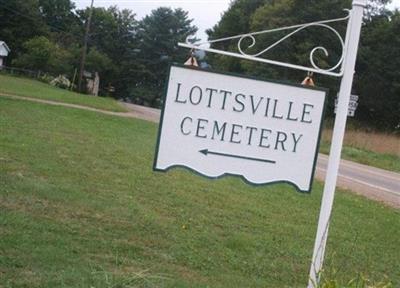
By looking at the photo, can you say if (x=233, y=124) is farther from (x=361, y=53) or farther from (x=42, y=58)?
(x=42, y=58)

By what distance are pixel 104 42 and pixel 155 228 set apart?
74345mm

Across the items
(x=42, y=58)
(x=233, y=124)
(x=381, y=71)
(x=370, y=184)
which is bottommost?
(x=370, y=184)

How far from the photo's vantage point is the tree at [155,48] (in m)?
75.3

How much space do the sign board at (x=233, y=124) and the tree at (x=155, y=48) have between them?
71.2 meters

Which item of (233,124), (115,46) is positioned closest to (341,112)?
(233,124)

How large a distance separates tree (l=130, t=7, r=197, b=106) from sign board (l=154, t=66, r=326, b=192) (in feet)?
234

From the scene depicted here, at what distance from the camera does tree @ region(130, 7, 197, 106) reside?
7531 cm

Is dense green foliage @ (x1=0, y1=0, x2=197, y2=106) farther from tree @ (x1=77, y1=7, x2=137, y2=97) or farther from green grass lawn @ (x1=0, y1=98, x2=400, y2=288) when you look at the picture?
green grass lawn @ (x1=0, y1=98, x2=400, y2=288)

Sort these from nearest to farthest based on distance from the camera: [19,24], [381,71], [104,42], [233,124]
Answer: [233,124] → [381,71] → [19,24] → [104,42]

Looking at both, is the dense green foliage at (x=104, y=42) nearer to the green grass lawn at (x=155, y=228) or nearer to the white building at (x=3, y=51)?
the white building at (x=3, y=51)

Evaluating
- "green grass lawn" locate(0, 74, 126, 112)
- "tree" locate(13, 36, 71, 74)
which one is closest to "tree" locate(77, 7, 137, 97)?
"tree" locate(13, 36, 71, 74)

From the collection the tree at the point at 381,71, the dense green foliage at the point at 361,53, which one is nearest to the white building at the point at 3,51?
the dense green foliage at the point at 361,53

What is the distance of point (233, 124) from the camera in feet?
11.8

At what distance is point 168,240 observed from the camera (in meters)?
6.68
